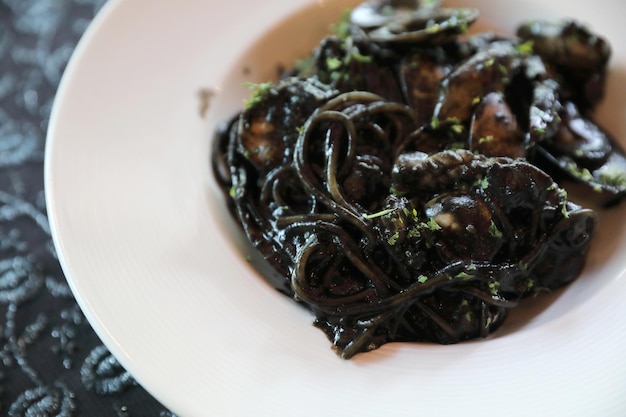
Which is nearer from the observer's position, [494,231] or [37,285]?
[494,231]

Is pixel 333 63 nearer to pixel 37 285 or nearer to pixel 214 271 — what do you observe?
pixel 214 271

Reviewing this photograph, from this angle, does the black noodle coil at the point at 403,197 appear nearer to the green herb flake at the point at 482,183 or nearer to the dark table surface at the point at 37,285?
the green herb flake at the point at 482,183

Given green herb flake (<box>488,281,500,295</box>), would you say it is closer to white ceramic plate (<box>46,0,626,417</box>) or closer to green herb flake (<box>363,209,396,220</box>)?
white ceramic plate (<box>46,0,626,417</box>)

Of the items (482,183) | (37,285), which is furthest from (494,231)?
(37,285)

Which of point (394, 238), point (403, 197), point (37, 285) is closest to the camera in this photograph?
point (394, 238)

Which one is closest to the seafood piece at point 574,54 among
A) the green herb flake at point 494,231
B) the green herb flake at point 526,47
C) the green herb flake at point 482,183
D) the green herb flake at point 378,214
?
the green herb flake at point 526,47

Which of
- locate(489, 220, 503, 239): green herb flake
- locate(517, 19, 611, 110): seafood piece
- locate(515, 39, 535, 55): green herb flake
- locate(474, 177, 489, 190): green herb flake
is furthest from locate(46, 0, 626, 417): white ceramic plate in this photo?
locate(474, 177, 489, 190): green herb flake
